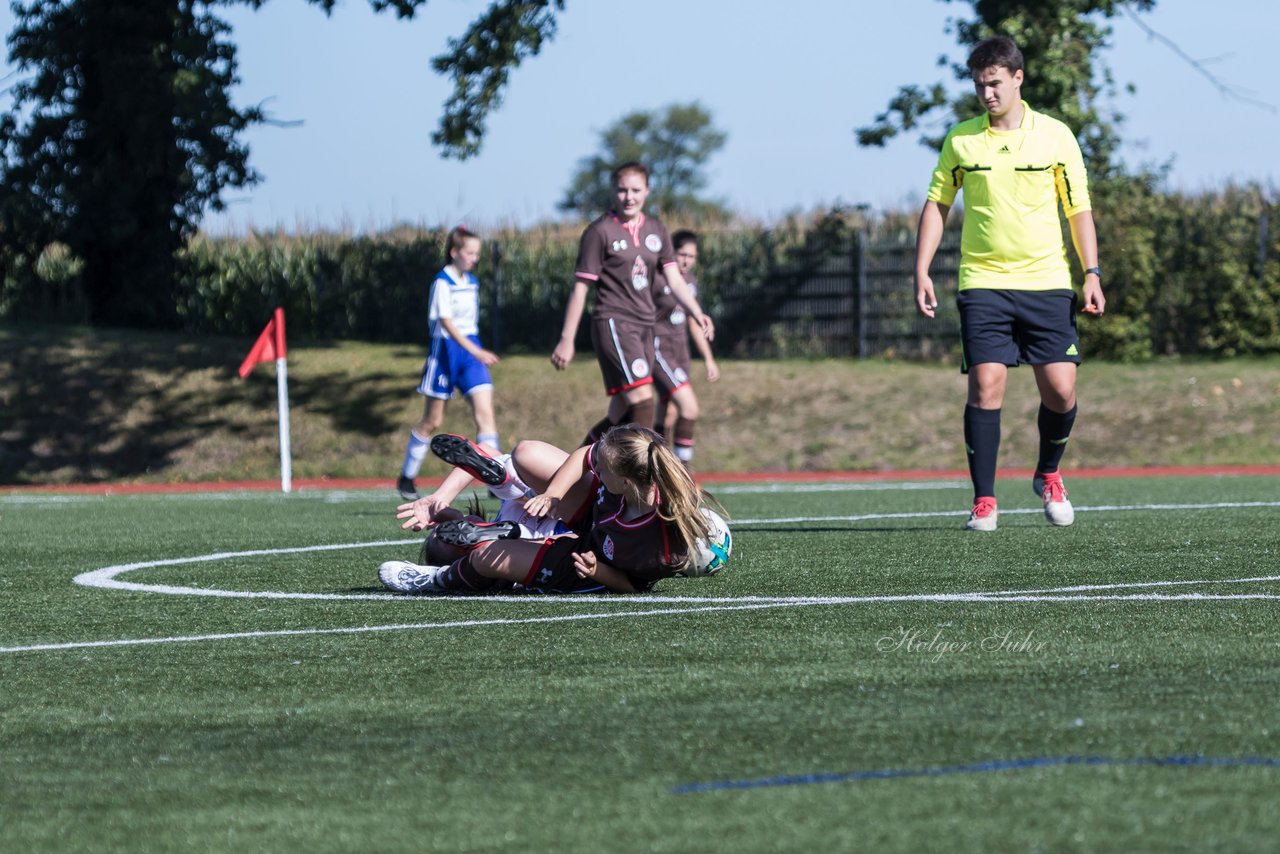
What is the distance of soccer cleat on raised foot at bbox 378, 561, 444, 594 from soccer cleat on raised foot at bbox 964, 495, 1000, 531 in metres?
3.02

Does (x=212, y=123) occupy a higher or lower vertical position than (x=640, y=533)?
higher

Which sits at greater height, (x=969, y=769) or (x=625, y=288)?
(x=625, y=288)

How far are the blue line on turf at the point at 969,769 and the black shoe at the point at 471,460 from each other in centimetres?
378

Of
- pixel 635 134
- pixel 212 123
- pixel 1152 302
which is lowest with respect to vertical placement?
pixel 1152 302

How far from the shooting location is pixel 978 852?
2730mm

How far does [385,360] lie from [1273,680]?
23.4m

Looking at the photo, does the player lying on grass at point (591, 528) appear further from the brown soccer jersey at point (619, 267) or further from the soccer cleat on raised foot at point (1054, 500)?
the brown soccer jersey at point (619, 267)

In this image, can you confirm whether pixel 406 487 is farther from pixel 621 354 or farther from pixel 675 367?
pixel 621 354

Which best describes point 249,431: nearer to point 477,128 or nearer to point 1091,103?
point 477,128

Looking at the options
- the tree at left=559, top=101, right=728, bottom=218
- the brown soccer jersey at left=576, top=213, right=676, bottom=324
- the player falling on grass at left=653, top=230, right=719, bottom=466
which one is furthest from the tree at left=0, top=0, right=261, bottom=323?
the tree at left=559, top=101, right=728, bottom=218

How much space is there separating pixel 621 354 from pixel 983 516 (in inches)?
133

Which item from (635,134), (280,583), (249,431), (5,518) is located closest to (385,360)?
(249,431)

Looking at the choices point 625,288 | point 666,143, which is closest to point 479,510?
point 625,288

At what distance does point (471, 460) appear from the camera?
6.94 metres
